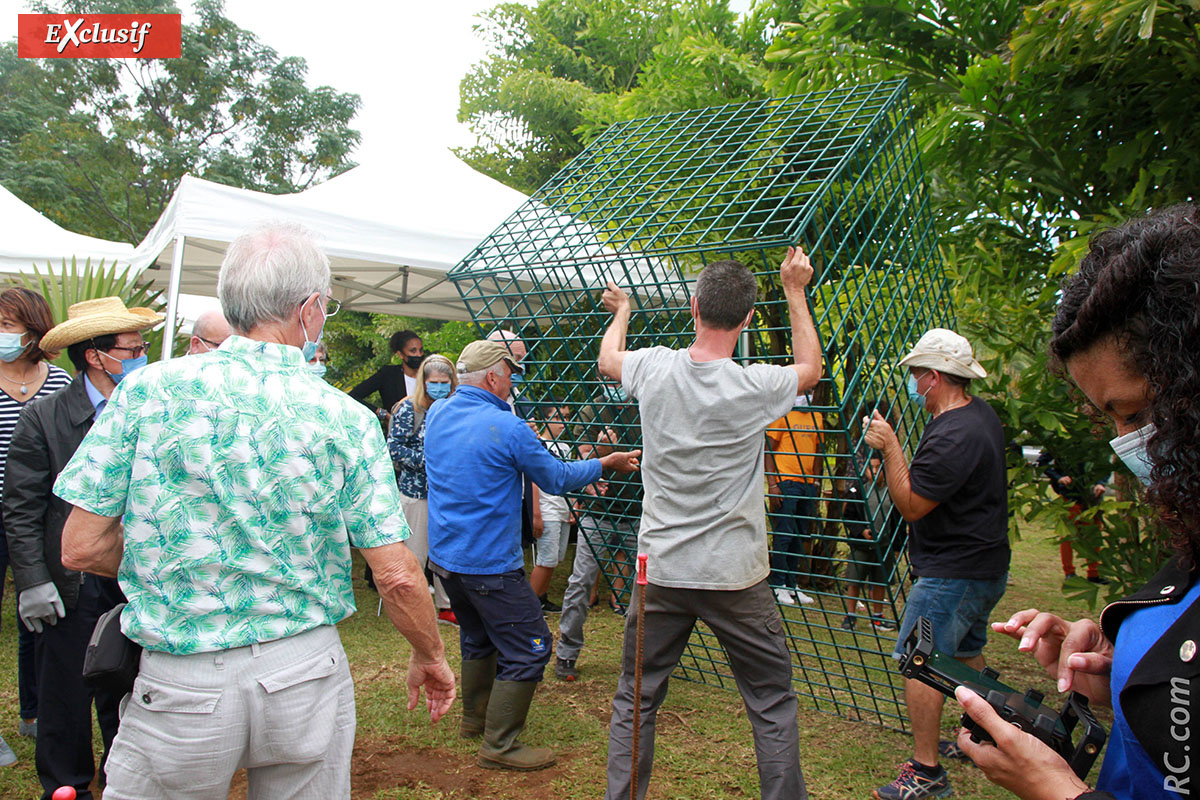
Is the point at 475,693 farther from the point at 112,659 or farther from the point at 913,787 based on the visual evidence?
the point at 112,659

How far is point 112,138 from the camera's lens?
2486 centimetres

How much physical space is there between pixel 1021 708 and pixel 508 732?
2.61m

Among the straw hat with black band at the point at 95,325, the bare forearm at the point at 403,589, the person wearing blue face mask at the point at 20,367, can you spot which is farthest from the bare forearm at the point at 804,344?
the person wearing blue face mask at the point at 20,367

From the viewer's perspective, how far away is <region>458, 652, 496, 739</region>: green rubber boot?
375cm

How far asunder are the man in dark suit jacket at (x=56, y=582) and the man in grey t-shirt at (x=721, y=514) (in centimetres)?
190

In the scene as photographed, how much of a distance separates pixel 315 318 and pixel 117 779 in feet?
3.35

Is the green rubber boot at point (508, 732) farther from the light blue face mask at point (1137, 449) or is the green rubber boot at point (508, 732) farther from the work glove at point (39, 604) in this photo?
the light blue face mask at point (1137, 449)

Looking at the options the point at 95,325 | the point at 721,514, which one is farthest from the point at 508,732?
the point at 95,325

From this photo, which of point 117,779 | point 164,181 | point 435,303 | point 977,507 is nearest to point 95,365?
point 117,779

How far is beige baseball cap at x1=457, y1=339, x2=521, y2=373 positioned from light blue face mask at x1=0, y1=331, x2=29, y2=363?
181 centimetres

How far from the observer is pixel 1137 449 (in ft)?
3.84

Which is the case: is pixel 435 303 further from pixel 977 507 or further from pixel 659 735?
pixel 977 507

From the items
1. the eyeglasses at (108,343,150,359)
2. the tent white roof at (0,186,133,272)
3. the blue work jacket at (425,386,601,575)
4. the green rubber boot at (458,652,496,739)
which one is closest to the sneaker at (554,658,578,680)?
the green rubber boot at (458,652,496,739)

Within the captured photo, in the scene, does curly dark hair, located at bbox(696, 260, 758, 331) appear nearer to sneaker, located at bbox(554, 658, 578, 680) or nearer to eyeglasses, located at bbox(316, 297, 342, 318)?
eyeglasses, located at bbox(316, 297, 342, 318)
